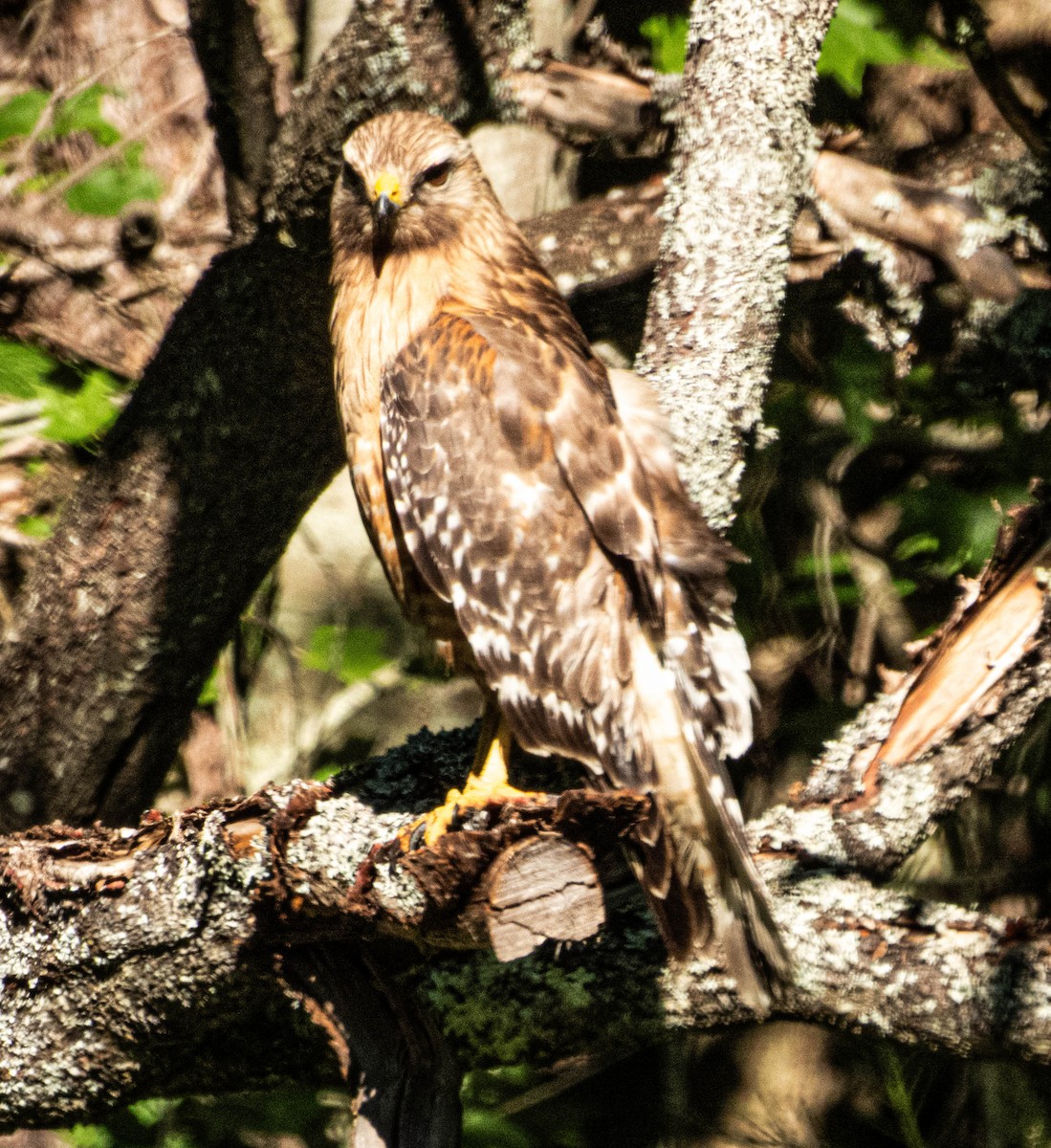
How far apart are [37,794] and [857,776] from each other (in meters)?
2.28

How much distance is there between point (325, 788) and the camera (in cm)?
240

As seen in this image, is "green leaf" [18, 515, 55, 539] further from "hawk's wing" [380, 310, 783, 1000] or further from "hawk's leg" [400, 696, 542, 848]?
"hawk's leg" [400, 696, 542, 848]

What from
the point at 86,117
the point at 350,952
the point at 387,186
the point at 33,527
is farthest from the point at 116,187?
the point at 350,952

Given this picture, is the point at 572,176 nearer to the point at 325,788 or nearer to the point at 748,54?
the point at 748,54

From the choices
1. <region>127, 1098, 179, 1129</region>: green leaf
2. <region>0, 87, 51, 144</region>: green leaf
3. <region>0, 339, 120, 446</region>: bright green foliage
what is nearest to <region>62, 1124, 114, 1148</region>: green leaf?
<region>127, 1098, 179, 1129</region>: green leaf

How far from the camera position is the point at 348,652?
4.61 metres

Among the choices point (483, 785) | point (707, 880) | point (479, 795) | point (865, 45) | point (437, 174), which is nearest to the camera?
point (707, 880)

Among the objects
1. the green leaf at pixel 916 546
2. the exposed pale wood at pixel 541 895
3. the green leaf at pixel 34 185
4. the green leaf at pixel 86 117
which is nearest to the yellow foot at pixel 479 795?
the exposed pale wood at pixel 541 895

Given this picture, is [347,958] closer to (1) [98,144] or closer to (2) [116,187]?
(2) [116,187]

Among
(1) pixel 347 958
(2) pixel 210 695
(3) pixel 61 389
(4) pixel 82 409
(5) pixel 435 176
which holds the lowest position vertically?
(1) pixel 347 958

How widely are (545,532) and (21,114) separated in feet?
10.8

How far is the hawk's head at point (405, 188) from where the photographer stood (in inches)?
110

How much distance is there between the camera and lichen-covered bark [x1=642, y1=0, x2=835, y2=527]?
8.32 feet

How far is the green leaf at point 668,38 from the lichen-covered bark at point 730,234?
1001mm
